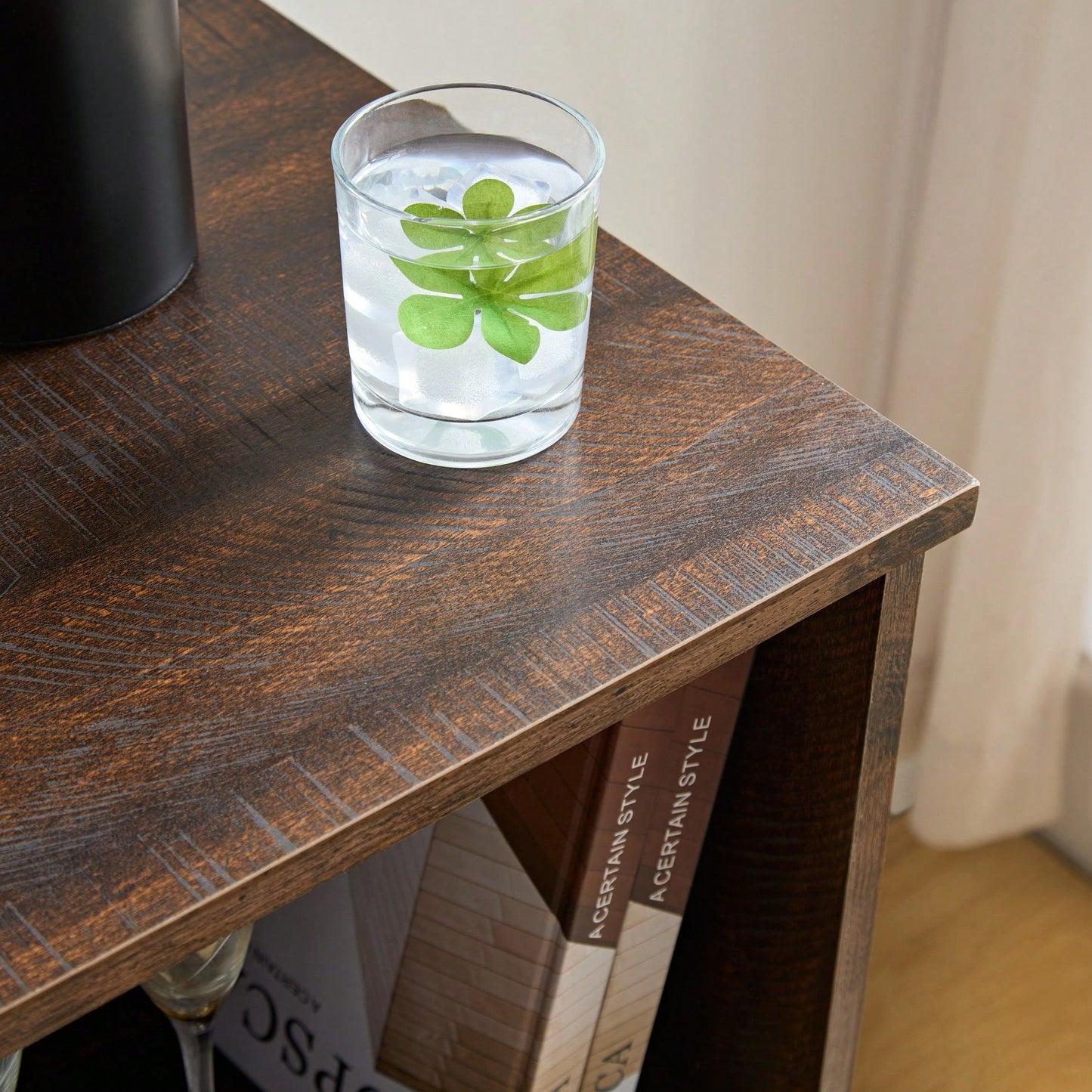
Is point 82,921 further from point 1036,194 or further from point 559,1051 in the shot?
point 1036,194

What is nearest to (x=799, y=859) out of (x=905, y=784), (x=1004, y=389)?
(x=1004, y=389)

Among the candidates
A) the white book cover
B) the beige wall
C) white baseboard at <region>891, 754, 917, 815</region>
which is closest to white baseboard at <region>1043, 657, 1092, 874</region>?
white baseboard at <region>891, 754, 917, 815</region>

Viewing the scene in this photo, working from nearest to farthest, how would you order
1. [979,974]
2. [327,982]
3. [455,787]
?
[455,787]
[327,982]
[979,974]

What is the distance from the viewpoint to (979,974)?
3.73 feet

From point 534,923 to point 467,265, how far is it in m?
0.31

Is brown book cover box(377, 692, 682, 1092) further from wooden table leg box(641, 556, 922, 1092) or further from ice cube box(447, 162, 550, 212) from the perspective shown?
ice cube box(447, 162, 550, 212)

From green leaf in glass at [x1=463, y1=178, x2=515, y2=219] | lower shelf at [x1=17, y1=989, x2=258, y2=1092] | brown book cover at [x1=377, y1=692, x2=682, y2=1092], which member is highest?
green leaf in glass at [x1=463, y1=178, x2=515, y2=219]

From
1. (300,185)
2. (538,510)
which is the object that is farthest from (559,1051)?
(300,185)

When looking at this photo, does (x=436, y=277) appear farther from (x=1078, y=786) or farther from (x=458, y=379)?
(x=1078, y=786)

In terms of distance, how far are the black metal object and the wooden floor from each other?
83 cm

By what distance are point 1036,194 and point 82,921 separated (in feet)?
2.63

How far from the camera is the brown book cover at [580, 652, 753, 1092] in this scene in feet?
1.95

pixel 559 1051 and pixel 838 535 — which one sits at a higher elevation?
pixel 838 535

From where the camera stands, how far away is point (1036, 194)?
3.03ft
